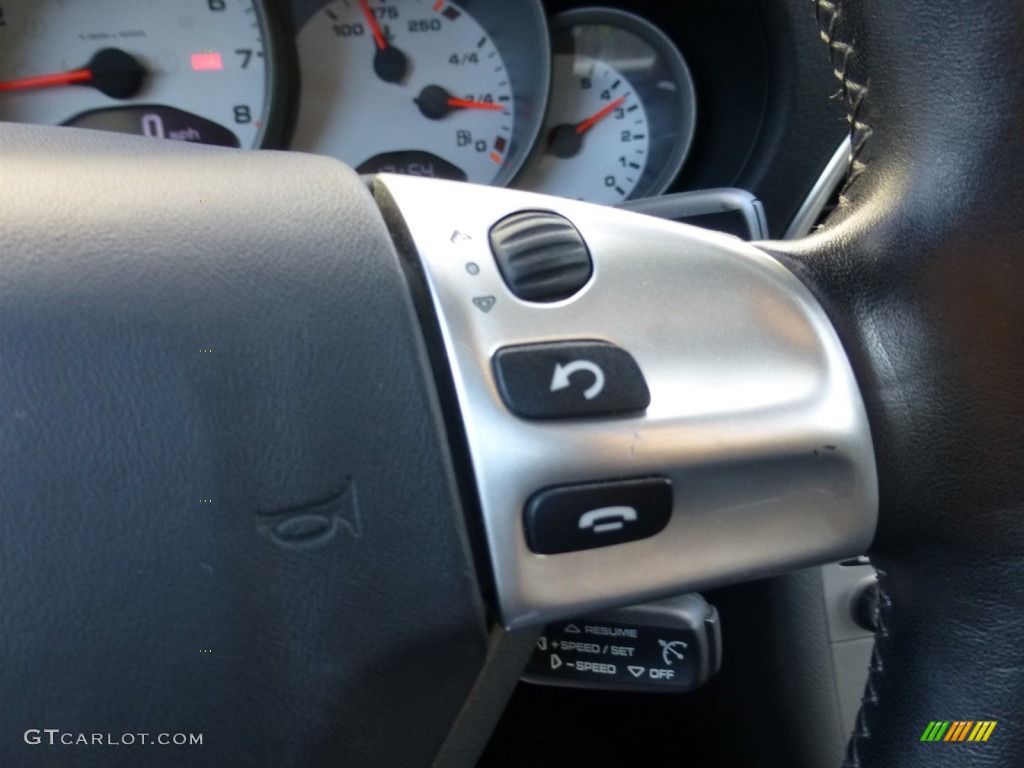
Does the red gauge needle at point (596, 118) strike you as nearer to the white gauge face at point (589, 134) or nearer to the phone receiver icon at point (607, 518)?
the white gauge face at point (589, 134)

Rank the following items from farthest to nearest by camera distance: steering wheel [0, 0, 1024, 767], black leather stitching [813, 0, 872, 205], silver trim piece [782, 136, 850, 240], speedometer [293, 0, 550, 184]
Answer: speedometer [293, 0, 550, 184], silver trim piece [782, 136, 850, 240], black leather stitching [813, 0, 872, 205], steering wheel [0, 0, 1024, 767]

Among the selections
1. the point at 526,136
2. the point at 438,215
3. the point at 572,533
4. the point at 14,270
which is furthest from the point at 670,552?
the point at 526,136

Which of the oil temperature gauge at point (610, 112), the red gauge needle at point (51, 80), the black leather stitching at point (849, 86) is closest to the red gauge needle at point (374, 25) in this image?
the oil temperature gauge at point (610, 112)

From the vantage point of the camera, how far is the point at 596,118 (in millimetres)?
1660

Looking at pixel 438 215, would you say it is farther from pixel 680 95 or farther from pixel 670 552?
pixel 680 95

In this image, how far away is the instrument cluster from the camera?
4.88 feet

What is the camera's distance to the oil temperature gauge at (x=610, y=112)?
159 centimetres

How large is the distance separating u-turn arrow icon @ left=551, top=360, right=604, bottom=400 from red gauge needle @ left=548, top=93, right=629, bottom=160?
1.29 m

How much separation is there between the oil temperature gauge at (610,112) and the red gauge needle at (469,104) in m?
0.09
